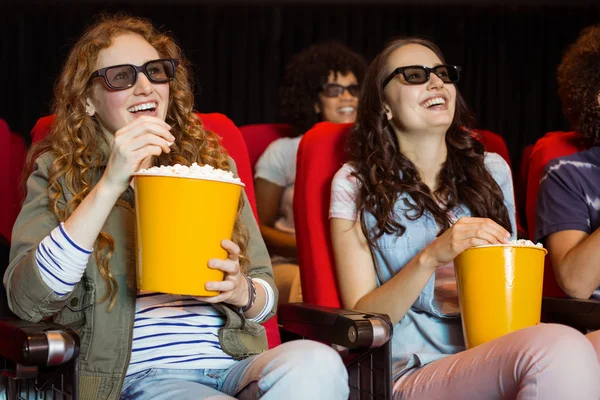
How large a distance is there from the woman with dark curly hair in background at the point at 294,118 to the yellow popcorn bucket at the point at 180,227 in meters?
1.46

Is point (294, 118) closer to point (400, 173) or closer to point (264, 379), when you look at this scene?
point (400, 173)

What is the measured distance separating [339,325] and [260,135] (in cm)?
177

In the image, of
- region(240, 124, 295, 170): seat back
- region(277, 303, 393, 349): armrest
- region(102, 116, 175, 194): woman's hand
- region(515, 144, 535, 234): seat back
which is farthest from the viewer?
region(240, 124, 295, 170): seat back

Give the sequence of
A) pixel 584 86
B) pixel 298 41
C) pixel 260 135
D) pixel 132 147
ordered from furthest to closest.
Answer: pixel 298 41 < pixel 260 135 < pixel 584 86 < pixel 132 147

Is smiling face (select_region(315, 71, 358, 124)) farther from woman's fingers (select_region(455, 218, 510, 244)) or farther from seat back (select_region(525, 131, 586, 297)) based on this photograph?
woman's fingers (select_region(455, 218, 510, 244))

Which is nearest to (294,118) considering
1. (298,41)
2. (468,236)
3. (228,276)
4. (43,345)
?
(298,41)

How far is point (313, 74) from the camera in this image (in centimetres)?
348

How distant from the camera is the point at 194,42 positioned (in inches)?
160

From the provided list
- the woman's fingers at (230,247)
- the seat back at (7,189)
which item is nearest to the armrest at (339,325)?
the woman's fingers at (230,247)

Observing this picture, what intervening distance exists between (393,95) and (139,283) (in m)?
0.96

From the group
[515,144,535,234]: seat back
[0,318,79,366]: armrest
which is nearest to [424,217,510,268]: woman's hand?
[0,318,79,366]: armrest

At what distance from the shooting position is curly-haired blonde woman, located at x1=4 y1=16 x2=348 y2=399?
145cm

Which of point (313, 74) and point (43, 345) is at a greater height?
point (313, 74)

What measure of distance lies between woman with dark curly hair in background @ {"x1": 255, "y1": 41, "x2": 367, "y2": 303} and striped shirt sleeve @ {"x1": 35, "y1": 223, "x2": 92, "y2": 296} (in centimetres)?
139
